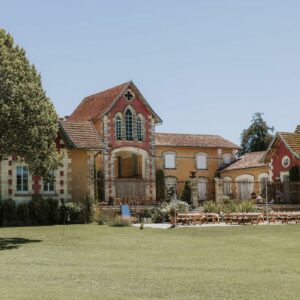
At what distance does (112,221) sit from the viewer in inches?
1128

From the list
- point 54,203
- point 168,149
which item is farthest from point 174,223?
point 168,149

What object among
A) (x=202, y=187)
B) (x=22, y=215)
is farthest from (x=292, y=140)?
(x=22, y=215)

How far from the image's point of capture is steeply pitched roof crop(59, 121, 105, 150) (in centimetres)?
3177

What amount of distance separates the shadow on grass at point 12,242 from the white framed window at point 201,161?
3279 cm

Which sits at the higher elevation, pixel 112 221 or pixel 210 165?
pixel 210 165

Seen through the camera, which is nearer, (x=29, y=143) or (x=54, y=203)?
(x=29, y=143)

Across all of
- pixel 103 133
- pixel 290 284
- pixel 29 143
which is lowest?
pixel 290 284

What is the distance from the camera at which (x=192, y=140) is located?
53.8 meters

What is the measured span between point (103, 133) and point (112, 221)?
1564 cm

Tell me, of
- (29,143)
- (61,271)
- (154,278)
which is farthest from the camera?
(29,143)

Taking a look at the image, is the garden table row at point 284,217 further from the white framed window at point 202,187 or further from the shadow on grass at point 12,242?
the white framed window at point 202,187

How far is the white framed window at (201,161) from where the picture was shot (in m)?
53.3

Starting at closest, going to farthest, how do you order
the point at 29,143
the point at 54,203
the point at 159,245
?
the point at 159,245 < the point at 29,143 < the point at 54,203

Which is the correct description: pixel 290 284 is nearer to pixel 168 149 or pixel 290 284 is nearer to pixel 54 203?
pixel 54 203
